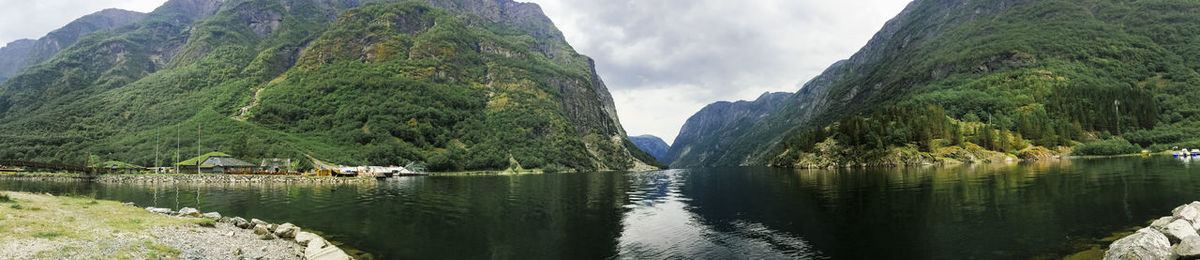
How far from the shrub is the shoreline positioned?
219 m

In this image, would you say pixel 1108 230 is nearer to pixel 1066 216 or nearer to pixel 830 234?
pixel 1066 216

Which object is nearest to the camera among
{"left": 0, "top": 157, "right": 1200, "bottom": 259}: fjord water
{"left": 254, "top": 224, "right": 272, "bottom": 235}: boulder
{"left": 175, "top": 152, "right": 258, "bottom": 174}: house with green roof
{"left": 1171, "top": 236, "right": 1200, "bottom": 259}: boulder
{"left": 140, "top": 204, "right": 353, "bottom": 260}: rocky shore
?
{"left": 1171, "top": 236, "right": 1200, "bottom": 259}: boulder

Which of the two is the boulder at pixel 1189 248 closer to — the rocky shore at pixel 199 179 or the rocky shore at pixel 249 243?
the rocky shore at pixel 249 243

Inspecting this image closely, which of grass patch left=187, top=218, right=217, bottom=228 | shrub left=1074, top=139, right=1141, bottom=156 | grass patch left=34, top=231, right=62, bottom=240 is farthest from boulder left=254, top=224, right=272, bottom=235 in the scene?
shrub left=1074, top=139, right=1141, bottom=156

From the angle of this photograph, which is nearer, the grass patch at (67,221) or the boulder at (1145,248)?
the boulder at (1145,248)

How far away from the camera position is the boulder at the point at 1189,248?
62.9 feet

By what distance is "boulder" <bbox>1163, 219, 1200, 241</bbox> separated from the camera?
21.3 m

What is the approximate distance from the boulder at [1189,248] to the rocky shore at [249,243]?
3690 centimetres

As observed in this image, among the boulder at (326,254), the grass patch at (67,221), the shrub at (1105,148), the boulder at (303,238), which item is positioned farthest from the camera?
the shrub at (1105,148)

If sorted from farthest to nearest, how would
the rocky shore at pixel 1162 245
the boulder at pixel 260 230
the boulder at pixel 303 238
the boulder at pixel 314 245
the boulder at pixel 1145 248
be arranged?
the boulder at pixel 260 230
the boulder at pixel 303 238
the boulder at pixel 314 245
the boulder at pixel 1145 248
the rocky shore at pixel 1162 245

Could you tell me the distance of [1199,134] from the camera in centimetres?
16062

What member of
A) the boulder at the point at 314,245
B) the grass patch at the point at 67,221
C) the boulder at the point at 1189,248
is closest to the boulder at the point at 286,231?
the boulder at the point at 314,245

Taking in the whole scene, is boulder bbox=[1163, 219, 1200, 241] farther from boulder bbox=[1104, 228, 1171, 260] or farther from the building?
the building

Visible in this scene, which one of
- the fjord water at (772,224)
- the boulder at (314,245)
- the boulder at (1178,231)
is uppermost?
the boulder at (1178,231)
